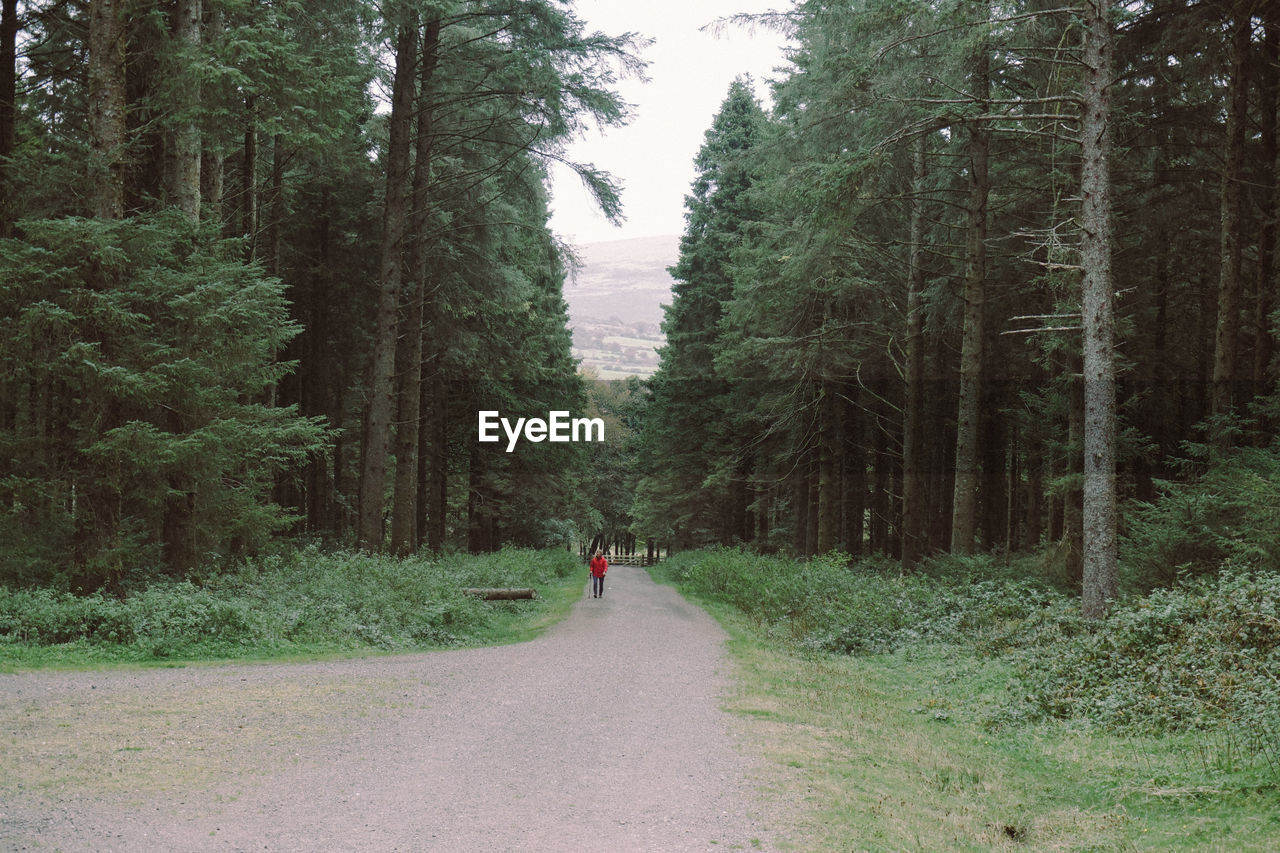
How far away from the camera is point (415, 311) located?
70.6 feet

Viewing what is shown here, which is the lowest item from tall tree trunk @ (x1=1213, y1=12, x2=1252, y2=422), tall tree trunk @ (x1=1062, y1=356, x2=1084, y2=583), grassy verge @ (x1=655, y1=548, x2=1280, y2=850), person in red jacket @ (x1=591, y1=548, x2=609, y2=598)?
person in red jacket @ (x1=591, y1=548, x2=609, y2=598)

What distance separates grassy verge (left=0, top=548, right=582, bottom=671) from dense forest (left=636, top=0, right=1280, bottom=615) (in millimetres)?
8962

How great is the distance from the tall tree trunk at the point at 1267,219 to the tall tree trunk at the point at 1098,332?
5.90 m

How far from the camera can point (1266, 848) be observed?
464 centimetres

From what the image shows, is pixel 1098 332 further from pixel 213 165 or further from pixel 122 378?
pixel 213 165

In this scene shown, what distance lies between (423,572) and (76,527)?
5.59 meters

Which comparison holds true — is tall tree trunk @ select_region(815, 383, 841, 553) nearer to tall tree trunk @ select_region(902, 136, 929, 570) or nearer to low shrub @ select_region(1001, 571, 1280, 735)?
tall tree trunk @ select_region(902, 136, 929, 570)

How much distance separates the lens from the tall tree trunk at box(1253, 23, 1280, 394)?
1516cm

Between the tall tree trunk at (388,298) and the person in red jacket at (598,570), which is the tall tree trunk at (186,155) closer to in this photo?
the tall tree trunk at (388,298)

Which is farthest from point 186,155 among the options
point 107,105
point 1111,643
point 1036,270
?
point 1036,270

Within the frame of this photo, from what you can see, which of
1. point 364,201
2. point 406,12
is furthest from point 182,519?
point 364,201

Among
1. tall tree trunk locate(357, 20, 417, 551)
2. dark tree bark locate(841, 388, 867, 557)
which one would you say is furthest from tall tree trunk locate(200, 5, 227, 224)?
dark tree bark locate(841, 388, 867, 557)

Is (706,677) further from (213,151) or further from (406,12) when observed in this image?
(406,12)

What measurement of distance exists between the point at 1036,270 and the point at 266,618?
16867 mm
